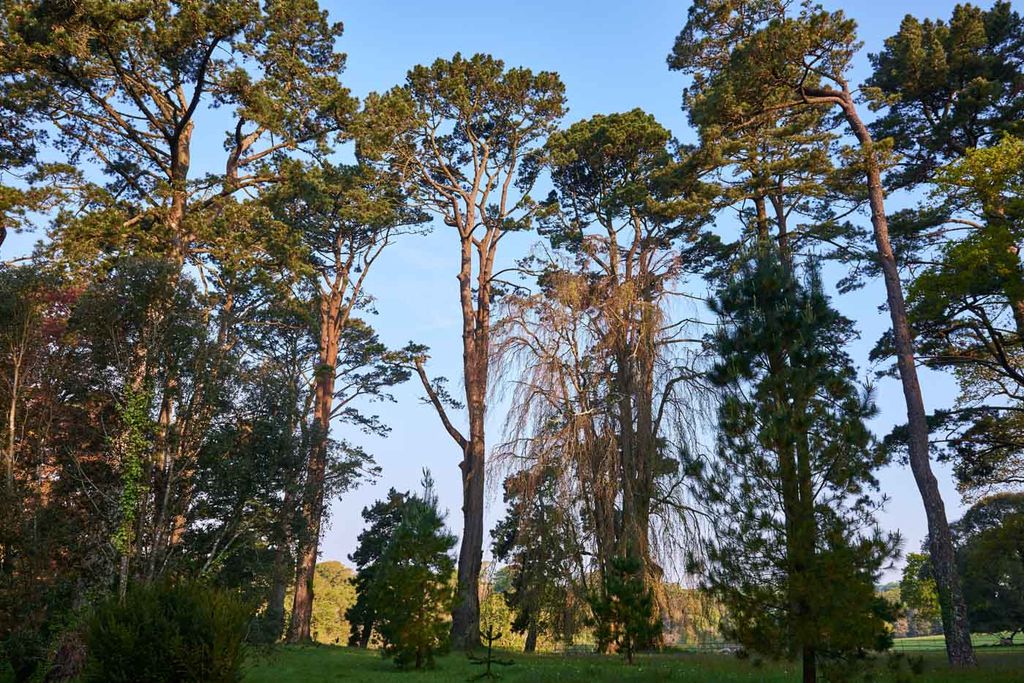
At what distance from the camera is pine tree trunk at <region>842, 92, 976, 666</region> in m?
15.7

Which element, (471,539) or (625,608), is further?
(471,539)

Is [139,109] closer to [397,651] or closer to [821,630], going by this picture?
[397,651]

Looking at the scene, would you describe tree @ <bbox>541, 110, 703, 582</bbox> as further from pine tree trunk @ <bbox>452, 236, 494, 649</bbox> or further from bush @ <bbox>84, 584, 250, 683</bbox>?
bush @ <bbox>84, 584, 250, 683</bbox>

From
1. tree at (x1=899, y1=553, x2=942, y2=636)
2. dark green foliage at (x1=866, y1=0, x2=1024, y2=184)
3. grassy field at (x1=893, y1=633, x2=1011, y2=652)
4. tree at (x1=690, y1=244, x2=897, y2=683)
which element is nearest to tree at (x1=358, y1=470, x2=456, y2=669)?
tree at (x1=690, y1=244, x2=897, y2=683)

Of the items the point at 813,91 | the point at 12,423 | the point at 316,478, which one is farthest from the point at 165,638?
the point at 813,91

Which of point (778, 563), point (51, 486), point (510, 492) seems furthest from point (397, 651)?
point (778, 563)

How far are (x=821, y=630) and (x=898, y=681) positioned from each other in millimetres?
1261

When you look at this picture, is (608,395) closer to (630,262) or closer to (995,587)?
(630,262)

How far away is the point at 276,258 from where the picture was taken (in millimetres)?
22609

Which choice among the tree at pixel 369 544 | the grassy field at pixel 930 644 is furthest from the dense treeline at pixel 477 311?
the grassy field at pixel 930 644

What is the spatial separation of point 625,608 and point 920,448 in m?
8.35

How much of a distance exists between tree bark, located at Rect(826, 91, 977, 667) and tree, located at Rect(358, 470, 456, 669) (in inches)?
467

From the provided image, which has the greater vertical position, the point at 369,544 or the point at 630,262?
the point at 630,262

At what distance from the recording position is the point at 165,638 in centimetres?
1042
